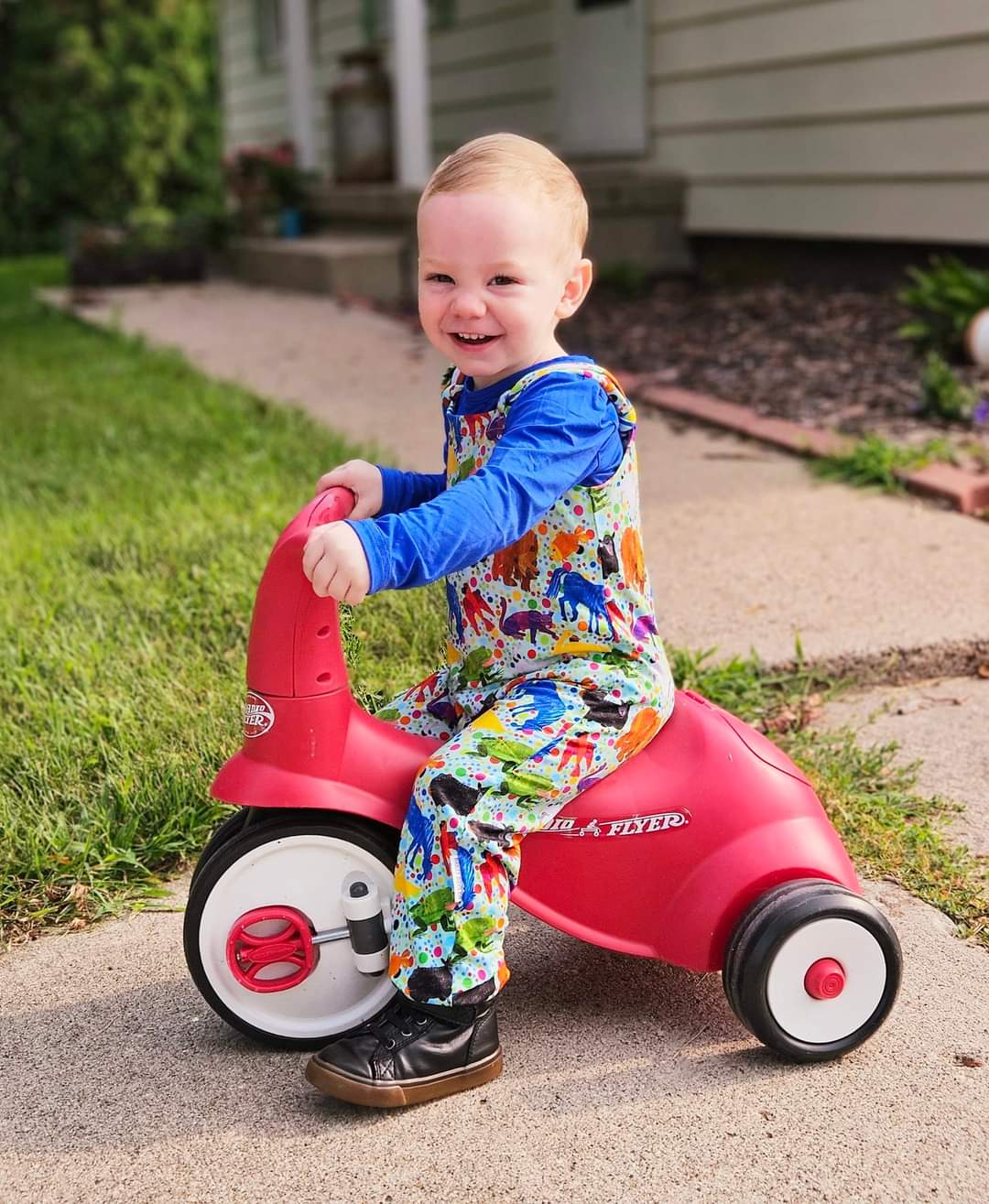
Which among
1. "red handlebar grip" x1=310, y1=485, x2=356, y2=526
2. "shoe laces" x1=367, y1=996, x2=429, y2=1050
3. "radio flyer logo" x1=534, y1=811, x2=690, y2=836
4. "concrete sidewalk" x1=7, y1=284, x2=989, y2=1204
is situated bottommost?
"concrete sidewalk" x1=7, y1=284, x2=989, y2=1204

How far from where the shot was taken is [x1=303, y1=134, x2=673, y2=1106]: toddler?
1.78 metres

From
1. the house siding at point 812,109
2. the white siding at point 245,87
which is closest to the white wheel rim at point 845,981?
the house siding at point 812,109

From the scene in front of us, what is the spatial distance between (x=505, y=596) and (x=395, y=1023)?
0.59 m

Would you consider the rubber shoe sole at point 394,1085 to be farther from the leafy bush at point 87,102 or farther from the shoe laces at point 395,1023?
the leafy bush at point 87,102

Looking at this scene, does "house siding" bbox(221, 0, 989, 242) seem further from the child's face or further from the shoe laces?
the shoe laces

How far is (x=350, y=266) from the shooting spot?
904 centimetres

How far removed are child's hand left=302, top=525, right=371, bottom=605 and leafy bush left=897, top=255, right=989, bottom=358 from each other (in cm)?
426

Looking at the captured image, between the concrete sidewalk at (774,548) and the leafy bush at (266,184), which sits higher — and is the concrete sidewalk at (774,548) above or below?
below

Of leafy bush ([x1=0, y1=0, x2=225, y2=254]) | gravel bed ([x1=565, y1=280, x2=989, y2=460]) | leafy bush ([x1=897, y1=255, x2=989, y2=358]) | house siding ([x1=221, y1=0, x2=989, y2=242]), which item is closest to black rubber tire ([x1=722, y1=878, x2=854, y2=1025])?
gravel bed ([x1=565, y1=280, x2=989, y2=460])

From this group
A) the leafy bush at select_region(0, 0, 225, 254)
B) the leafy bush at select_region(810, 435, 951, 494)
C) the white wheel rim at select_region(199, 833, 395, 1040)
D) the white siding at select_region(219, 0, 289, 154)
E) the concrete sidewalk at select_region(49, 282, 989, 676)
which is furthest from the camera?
the leafy bush at select_region(0, 0, 225, 254)

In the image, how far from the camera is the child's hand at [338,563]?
1609 mm

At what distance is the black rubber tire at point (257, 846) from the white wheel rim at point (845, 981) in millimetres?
541

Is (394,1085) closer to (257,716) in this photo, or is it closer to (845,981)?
(257,716)

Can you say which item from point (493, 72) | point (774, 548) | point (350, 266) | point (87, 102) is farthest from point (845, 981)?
point (87, 102)
